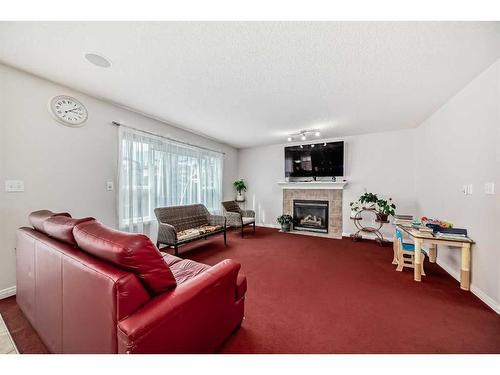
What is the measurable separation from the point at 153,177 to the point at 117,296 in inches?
115

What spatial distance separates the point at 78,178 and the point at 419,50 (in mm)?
3995

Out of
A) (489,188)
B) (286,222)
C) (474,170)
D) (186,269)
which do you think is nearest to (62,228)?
(186,269)

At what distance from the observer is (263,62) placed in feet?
6.11

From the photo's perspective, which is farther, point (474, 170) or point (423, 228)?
point (423, 228)

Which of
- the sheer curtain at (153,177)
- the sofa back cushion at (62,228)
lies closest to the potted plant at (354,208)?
the sheer curtain at (153,177)

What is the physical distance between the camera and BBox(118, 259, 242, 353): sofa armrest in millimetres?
790

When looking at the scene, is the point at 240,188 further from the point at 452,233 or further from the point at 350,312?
the point at 452,233

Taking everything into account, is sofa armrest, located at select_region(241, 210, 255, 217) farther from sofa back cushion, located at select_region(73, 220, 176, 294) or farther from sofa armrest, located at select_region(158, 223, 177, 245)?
sofa back cushion, located at select_region(73, 220, 176, 294)

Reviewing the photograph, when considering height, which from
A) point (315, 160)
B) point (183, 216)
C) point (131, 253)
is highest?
point (315, 160)

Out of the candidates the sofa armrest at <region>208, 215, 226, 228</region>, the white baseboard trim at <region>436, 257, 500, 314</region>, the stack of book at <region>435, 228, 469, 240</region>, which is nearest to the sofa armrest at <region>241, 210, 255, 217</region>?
the sofa armrest at <region>208, 215, 226, 228</region>

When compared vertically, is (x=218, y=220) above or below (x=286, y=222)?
above

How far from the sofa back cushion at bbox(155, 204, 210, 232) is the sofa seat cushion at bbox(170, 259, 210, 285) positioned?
1679mm
